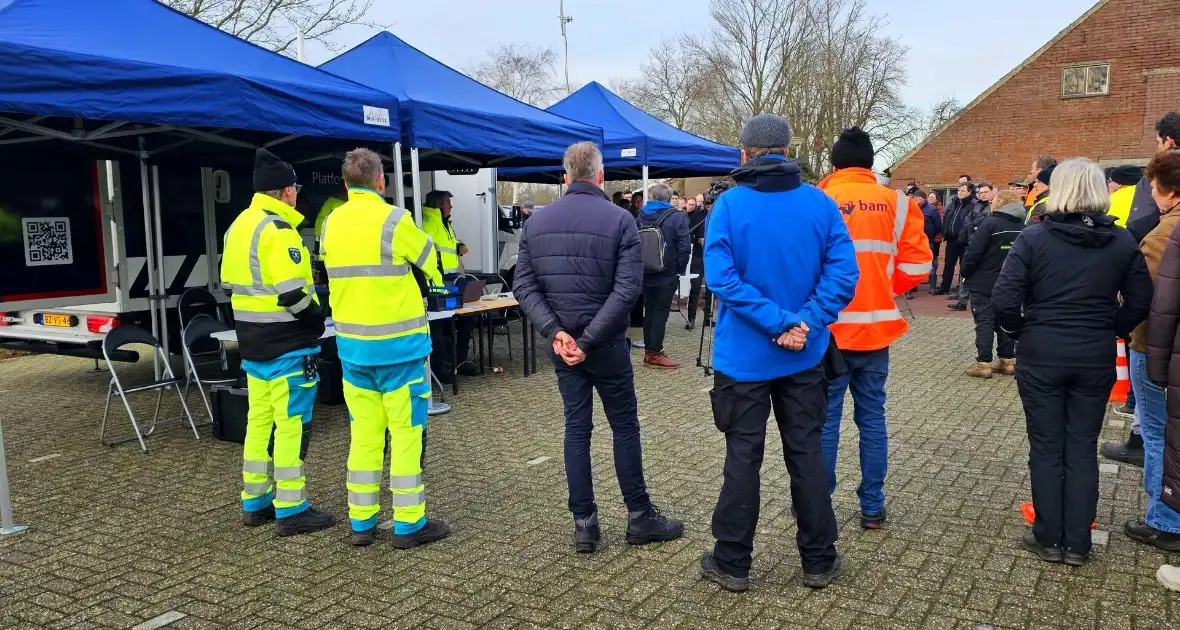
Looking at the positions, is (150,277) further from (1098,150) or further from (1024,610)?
(1098,150)

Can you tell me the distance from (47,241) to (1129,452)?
8254 mm

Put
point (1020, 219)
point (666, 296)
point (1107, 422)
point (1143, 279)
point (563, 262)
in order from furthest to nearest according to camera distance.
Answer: point (666, 296) → point (1020, 219) → point (1107, 422) → point (563, 262) → point (1143, 279)

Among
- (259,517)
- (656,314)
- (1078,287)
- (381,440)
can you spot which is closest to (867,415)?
(1078,287)

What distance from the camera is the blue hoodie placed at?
341 cm

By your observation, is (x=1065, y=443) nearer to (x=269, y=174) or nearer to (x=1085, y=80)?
(x=269, y=174)

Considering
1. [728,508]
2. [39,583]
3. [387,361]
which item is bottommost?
[39,583]

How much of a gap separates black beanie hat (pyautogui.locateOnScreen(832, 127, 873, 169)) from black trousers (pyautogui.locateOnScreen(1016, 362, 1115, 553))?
1.16 m

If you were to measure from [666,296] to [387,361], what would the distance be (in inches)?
209

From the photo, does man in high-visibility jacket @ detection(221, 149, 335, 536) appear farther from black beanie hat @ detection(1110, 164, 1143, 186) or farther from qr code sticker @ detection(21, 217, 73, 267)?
black beanie hat @ detection(1110, 164, 1143, 186)

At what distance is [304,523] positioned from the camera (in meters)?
4.34

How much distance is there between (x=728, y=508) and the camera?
3520 mm

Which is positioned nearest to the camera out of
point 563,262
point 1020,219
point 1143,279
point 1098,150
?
point 1143,279

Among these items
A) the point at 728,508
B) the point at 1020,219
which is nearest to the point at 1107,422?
the point at 1020,219

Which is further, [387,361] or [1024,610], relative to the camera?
[387,361]
